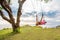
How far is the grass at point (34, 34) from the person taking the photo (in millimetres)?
10977

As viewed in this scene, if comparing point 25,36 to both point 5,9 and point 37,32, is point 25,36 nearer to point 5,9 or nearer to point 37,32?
point 37,32

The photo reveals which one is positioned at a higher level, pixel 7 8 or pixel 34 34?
pixel 7 8

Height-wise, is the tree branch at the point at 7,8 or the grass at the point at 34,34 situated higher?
the tree branch at the point at 7,8

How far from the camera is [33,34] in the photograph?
37.6ft

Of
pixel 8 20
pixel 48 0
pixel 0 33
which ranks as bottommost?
pixel 0 33

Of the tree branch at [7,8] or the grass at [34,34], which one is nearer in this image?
the grass at [34,34]

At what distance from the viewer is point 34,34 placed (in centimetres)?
1144

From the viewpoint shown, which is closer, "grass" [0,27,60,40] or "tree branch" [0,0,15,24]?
"grass" [0,27,60,40]

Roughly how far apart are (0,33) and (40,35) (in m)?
2.37

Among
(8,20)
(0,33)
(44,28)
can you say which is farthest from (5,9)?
(44,28)

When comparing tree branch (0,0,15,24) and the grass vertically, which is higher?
tree branch (0,0,15,24)

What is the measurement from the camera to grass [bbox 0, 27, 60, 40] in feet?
36.0

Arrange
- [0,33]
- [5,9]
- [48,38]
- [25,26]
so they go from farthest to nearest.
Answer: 1. [25,26]
2. [0,33]
3. [5,9]
4. [48,38]

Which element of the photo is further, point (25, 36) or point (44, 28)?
point (44, 28)
